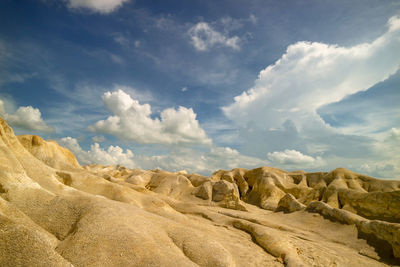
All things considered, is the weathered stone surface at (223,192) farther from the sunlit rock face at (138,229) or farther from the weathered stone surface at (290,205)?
the sunlit rock face at (138,229)

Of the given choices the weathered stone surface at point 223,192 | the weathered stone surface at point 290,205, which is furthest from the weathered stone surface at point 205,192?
the weathered stone surface at point 290,205

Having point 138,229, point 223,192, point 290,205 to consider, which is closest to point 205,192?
point 223,192

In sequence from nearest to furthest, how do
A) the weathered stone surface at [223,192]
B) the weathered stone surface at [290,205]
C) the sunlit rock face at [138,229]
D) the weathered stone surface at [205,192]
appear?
the sunlit rock face at [138,229], the weathered stone surface at [290,205], the weathered stone surface at [223,192], the weathered stone surface at [205,192]

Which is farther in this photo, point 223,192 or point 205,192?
point 205,192

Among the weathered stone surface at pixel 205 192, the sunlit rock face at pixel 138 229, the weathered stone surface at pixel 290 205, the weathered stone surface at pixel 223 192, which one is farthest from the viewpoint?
the weathered stone surface at pixel 205 192

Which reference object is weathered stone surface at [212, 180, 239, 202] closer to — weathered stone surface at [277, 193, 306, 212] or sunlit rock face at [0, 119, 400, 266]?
weathered stone surface at [277, 193, 306, 212]

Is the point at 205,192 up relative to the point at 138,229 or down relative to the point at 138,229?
down

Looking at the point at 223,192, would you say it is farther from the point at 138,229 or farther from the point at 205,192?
the point at 138,229

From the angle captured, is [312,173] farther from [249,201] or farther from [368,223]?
[368,223]

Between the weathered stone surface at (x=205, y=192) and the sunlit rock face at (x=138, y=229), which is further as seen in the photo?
the weathered stone surface at (x=205, y=192)

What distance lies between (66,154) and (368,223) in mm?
40157

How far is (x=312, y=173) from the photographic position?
55.7m

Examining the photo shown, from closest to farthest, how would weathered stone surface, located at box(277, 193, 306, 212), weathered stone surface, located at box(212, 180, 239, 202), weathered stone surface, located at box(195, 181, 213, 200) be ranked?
weathered stone surface, located at box(277, 193, 306, 212) → weathered stone surface, located at box(212, 180, 239, 202) → weathered stone surface, located at box(195, 181, 213, 200)

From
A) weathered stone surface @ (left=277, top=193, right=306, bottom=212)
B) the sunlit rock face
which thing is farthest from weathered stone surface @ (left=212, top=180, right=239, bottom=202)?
the sunlit rock face
